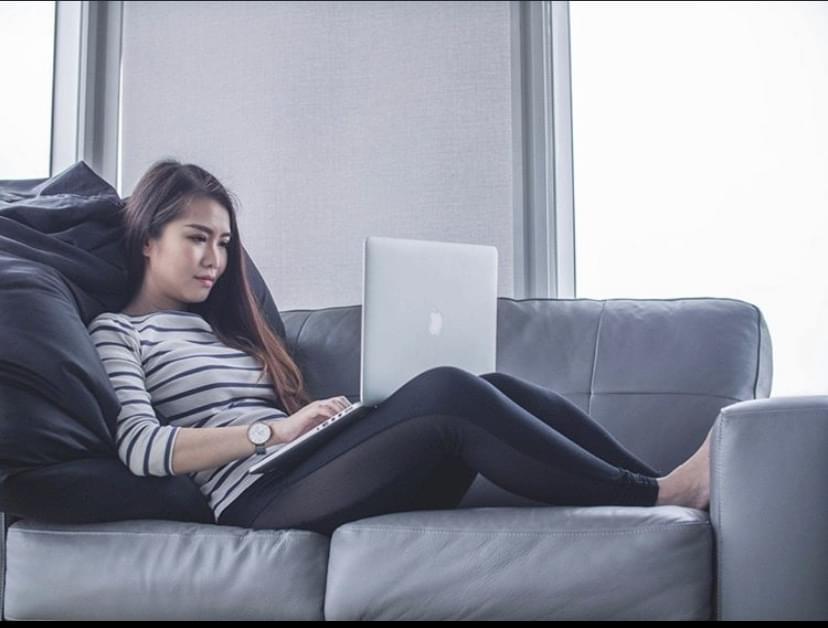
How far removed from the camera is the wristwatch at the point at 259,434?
2047 millimetres

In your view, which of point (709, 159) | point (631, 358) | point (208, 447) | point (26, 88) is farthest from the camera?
point (26, 88)

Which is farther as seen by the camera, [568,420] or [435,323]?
[568,420]

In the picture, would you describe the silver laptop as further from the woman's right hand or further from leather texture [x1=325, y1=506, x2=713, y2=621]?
leather texture [x1=325, y1=506, x2=713, y2=621]

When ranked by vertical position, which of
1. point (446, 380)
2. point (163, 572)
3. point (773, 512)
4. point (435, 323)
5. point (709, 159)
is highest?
point (709, 159)

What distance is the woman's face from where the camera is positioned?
2.45 metres

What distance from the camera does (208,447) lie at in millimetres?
2047


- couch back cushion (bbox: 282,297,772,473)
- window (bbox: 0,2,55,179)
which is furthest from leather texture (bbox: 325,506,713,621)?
window (bbox: 0,2,55,179)

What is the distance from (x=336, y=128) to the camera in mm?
3531

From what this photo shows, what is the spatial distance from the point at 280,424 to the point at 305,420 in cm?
5

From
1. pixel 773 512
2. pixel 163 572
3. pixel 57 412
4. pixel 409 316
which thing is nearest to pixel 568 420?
pixel 409 316

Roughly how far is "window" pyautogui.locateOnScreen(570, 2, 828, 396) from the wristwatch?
153 centimetres

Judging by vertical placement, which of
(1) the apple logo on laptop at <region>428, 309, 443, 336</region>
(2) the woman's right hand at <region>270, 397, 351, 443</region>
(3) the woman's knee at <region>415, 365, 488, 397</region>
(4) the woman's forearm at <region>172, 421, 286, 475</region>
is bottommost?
(4) the woman's forearm at <region>172, 421, 286, 475</region>

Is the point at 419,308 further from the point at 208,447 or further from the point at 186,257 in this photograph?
the point at 186,257

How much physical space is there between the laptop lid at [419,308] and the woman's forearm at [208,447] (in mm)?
234
